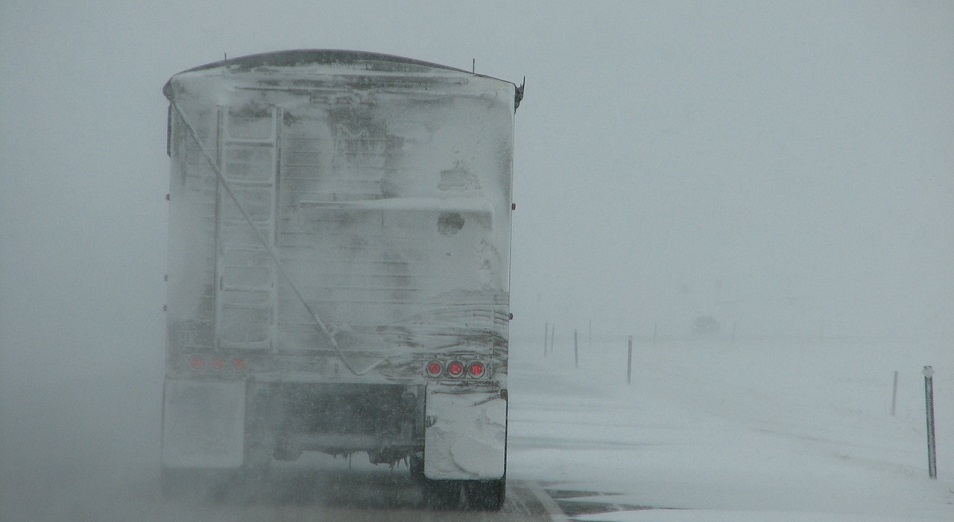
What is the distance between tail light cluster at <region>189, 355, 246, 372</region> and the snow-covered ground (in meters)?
2.77

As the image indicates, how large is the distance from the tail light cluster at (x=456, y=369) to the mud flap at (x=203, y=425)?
4.60 ft

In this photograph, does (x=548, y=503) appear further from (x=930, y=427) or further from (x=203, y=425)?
(x=930, y=427)

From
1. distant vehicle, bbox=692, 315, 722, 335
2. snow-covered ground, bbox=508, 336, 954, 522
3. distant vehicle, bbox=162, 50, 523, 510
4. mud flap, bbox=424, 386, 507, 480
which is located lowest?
distant vehicle, bbox=692, 315, 722, 335

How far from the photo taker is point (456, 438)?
8625mm

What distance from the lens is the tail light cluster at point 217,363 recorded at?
8.49m

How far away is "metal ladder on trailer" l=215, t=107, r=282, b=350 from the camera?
332 inches

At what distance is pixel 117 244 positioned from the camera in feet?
131

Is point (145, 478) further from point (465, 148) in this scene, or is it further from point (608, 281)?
point (608, 281)

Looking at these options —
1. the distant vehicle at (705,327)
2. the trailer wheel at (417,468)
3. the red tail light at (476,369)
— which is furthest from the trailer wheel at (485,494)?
the distant vehicle at (705,327)

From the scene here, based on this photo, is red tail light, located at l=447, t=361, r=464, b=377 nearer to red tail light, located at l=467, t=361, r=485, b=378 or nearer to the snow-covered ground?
red tail light, located at l=467, t=361, r=485, b=378

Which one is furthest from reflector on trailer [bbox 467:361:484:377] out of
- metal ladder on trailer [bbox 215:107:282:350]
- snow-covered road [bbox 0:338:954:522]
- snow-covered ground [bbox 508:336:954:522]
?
metal ladder on trailer [bbox 215:107:282:350]

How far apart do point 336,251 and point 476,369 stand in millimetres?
1361

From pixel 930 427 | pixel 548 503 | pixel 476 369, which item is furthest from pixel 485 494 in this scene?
pixel 930 427

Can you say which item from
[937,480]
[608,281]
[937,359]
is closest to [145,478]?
[937,480]
